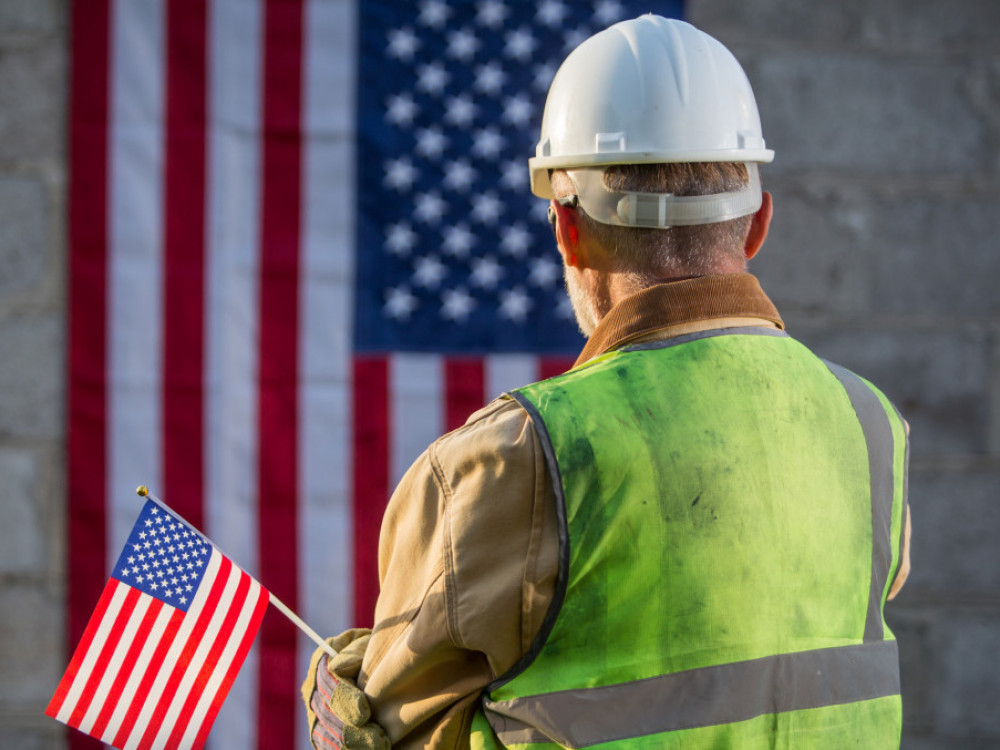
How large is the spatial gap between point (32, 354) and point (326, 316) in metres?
0.85

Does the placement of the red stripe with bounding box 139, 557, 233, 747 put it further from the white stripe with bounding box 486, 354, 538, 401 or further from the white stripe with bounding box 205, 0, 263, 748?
the white stripe with bounding box 486, 354, 538, 401

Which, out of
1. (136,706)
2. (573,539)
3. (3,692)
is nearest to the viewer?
(573,539)

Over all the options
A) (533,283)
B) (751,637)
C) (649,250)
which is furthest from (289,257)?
(751,637)

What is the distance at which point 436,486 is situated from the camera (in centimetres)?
125

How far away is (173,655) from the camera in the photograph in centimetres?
172

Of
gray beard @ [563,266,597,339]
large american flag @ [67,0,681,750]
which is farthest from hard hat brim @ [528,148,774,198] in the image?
large american flag @ [67,0,681,750]

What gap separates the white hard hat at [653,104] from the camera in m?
1.39

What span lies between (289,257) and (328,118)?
16.5 inches

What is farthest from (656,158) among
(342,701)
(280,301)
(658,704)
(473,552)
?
(280,301)

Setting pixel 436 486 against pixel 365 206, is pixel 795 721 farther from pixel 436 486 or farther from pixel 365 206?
pixel 365 206

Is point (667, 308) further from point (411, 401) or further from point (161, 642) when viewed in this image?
point (411, 401)

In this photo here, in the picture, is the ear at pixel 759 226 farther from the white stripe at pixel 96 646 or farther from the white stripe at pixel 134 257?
the white stripe at pixel 134 257

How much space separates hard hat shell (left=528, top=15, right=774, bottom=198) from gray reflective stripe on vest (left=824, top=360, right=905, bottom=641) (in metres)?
0.35

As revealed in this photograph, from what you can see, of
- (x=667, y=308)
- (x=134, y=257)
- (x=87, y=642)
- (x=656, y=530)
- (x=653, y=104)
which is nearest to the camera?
(x=656, y=530)
